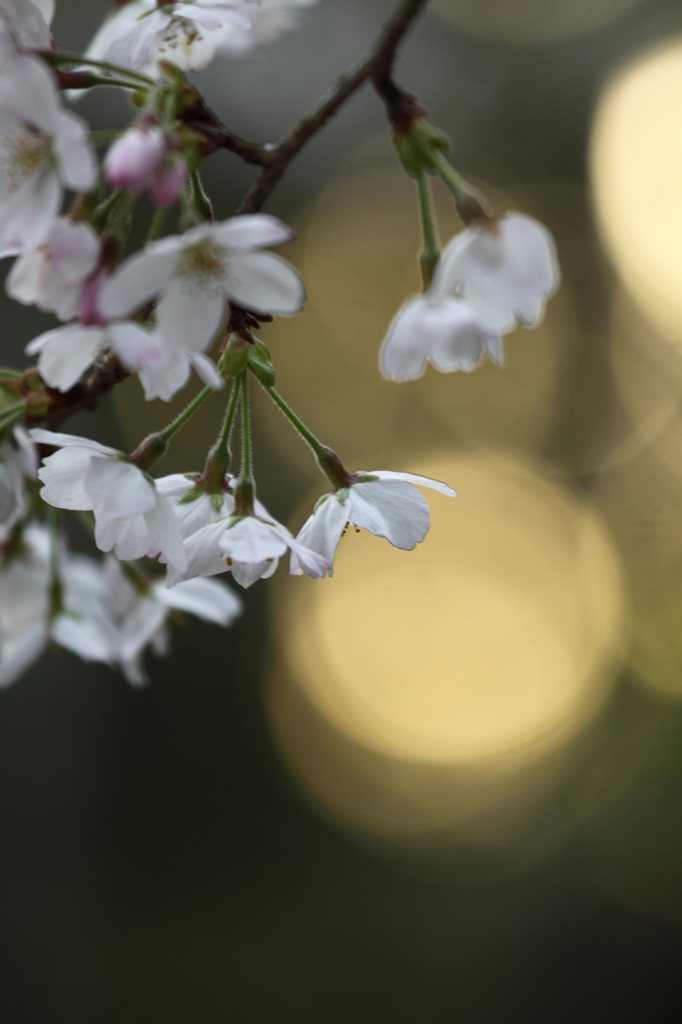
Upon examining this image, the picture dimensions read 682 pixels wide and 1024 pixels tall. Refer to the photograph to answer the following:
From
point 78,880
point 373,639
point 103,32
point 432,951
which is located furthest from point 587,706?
point 103,32

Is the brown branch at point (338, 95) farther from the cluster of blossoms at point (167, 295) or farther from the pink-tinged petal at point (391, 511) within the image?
the pink-tinged petal at point (391, 511)

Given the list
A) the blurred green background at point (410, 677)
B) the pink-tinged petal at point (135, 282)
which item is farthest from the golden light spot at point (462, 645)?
the pink-tinged petal at point (135, 282)

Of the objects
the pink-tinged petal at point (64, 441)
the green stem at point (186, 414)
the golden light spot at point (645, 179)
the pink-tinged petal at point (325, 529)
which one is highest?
the green stem at point (186, 414)

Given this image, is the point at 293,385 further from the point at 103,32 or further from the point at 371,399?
the point at 103,32

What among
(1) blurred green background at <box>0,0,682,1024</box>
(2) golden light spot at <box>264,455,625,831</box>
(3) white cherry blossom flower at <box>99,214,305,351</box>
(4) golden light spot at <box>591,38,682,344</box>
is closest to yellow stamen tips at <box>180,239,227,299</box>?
(3) white cherry blossom flower at <box>99,214,305,351</box>

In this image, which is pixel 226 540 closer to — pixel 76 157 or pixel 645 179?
pixel 76 157

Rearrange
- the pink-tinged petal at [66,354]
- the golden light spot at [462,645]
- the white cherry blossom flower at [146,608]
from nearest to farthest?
the pink-tinged petal at [66,354], the white cherry blossom flower at [146,608], the golden light spot at [462,645]

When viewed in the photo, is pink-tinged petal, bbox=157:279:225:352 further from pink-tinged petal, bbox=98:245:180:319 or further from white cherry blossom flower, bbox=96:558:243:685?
white cherry blossom flower, bbox=96:558:243:685
